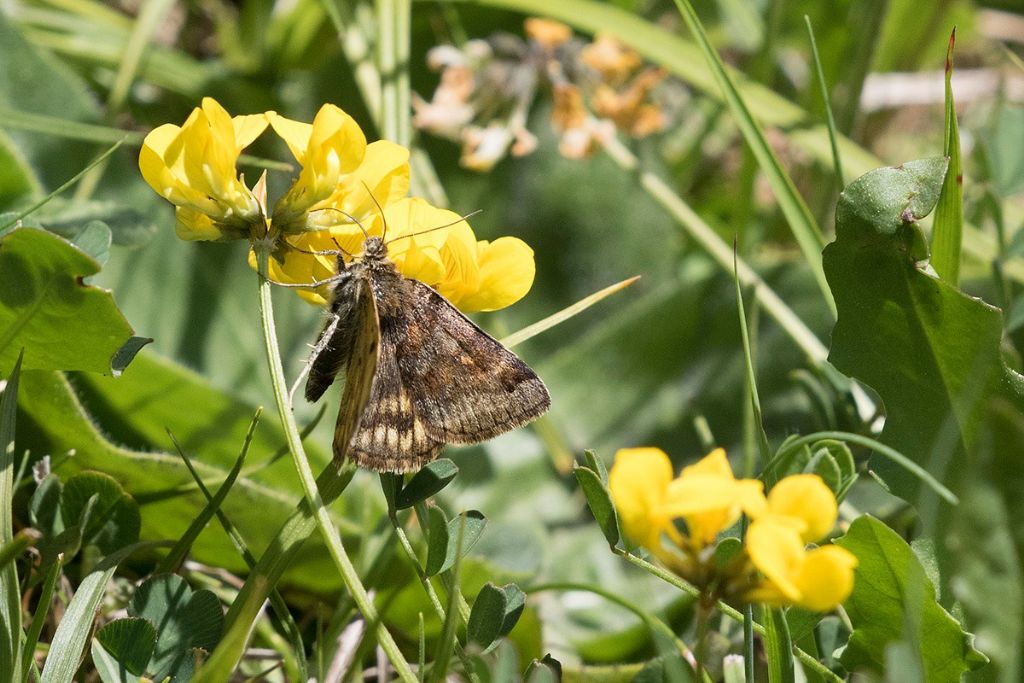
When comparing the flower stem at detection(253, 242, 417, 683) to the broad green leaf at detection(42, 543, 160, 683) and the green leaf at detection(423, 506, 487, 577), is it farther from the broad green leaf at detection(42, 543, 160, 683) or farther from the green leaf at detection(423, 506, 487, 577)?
the broad green leaf at detection(42, 543, 160, 683)

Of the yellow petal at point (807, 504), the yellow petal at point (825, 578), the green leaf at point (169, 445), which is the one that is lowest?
the green leaf at point (169, 445)

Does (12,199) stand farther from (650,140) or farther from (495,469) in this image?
(650,140)

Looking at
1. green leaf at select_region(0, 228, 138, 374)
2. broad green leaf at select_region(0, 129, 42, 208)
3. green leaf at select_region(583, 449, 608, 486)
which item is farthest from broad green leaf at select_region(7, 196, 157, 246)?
green leaf at select_region(583, 449, 608, 486)

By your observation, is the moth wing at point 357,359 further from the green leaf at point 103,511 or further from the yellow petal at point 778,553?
the yellow petal at point 778,553

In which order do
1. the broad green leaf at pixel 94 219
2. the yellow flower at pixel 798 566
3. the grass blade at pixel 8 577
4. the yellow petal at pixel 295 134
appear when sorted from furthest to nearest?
the broad green leaf at pixel 94 219, the yellow petal at pixel 295 134, the grass blade at pixel 8 577, the yellow flower at pixel 798 566

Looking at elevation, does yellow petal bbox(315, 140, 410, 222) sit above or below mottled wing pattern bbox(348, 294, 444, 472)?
above

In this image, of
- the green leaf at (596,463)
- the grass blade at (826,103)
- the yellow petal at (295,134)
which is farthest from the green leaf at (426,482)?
the grass blade at (826,103)
